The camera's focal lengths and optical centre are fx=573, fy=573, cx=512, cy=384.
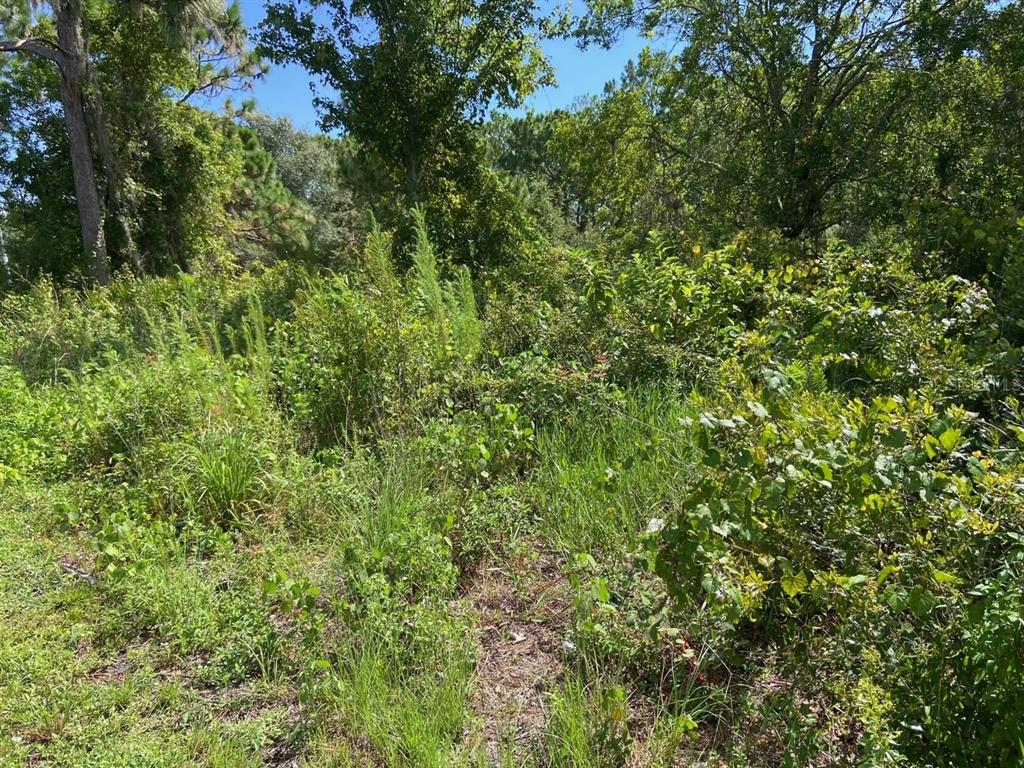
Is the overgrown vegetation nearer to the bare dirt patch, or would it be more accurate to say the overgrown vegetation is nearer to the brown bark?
the bare dirt patch

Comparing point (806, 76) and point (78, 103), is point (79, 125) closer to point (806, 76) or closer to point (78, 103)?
point (78, 103)

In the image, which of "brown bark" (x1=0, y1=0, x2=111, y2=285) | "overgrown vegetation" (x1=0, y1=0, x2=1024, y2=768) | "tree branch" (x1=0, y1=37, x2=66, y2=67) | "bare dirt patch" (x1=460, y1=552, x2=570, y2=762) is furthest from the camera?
"brown bark" (x1=0, y1=0, x2=111, y2=285)

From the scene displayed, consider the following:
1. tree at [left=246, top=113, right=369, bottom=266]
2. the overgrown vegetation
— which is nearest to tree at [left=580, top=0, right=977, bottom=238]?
the overgrown vegetation

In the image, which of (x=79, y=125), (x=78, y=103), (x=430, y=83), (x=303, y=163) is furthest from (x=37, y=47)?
(x=303, y=163)

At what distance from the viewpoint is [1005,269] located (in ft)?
9.68

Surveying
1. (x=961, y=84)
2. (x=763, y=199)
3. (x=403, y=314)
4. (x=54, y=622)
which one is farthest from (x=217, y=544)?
(x=961, y=84)

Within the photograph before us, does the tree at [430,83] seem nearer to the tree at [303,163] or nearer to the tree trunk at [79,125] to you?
the tree trunk at [79,125]

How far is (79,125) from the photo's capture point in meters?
11.0

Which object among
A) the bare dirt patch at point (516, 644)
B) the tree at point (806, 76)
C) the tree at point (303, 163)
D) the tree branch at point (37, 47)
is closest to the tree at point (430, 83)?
the tree at point (806, 76)

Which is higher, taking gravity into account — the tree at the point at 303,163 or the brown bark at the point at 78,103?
the tree at the point at 303,163

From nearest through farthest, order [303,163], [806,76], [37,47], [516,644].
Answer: [516,644] → [806,76] → [37,47] → [303,163]

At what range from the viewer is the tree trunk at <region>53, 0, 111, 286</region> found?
10.5 metres

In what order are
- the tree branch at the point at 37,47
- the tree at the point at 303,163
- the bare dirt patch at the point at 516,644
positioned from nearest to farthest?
the bare dirt patch at the point at 516,644
the tree branch at the point at 37,47
the tree at the point at 303,163

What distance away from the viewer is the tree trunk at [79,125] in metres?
10.5
